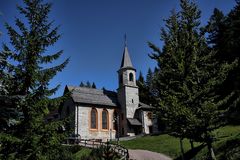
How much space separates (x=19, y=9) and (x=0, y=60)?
4.43m

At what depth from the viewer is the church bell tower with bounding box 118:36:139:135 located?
46938mm

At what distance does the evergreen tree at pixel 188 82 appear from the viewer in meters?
12.2

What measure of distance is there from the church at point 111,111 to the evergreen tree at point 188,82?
102ft

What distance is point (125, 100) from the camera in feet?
156

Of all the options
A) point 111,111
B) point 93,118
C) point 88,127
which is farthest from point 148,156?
point 111,111

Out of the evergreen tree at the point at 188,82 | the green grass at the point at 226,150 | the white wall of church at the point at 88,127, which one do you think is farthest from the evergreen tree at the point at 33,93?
the white wall of church at the point at 88,127

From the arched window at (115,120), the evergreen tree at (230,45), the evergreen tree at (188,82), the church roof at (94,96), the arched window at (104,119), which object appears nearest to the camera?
the evergreen tree at (188,82)

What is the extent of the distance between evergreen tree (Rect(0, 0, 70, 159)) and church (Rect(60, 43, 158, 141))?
2870 centimetres

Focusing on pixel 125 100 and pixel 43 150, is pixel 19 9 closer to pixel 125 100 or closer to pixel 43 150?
pixel 43 150

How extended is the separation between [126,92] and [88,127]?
30.7ft

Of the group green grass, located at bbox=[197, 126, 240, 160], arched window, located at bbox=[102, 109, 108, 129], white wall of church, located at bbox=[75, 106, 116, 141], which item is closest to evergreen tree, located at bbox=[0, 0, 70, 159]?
green grass, located at bbox=[197, 126, 240, 160]

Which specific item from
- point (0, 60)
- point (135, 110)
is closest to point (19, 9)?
point (0, 60)

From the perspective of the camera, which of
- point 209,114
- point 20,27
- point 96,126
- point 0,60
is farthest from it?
point 96,126

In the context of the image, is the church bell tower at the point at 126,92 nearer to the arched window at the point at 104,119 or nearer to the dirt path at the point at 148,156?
the arched window at the point at 104,119
